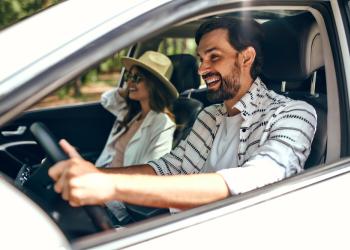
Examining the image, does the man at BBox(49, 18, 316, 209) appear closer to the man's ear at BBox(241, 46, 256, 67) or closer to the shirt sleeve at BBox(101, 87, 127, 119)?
the man's ear at BBox(241, 46, 256, 67)

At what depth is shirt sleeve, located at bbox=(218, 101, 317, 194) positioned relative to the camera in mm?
1950

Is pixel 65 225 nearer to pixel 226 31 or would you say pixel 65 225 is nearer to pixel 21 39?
pixel 21 39

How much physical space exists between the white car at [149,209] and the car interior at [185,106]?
0.05ft

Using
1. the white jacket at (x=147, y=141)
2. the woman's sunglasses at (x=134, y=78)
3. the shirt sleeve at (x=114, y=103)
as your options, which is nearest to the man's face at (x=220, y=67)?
the white jacket at (x=147, y=141)

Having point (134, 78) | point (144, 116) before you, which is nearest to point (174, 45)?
point (134, 78)

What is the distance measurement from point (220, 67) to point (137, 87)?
4.64 ft

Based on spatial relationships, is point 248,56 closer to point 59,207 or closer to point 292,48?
point 292,48

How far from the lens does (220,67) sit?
2494 millimetres

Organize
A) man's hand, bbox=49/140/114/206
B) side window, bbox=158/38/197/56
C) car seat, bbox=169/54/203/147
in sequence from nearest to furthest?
man's hand, bbox=49/140/114/206
car seat, bbox=169/54/203/147
side window, bbox=158/38/197/56

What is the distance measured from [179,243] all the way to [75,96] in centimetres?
779

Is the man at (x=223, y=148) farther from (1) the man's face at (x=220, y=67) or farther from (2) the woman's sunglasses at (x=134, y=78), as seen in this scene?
(2) the woman's sunglasses at (x=134, y=78)

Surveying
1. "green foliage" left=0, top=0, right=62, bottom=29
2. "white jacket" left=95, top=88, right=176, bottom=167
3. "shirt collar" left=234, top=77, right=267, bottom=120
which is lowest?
"white jacket" left=95, top=88, right=176, bottom=167

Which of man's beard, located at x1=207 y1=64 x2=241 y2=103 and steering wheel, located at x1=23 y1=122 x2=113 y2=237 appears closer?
steering wheel, located at x1=23 y1=122 x2=113 y2=237

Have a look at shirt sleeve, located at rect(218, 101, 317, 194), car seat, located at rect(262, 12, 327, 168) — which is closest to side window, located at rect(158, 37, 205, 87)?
car seat, located at rect(262, 12, 327, 168)
